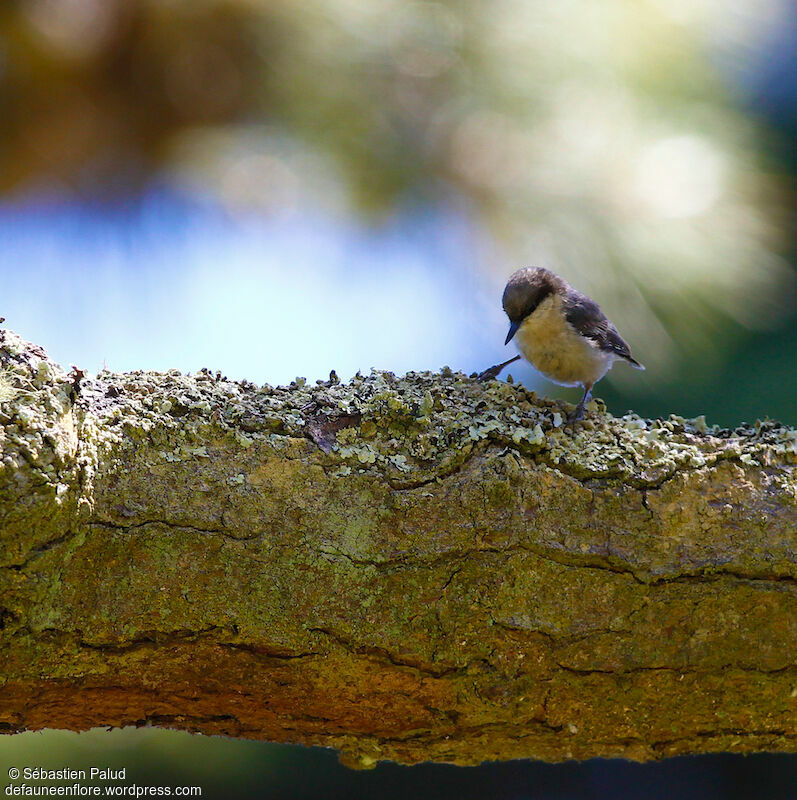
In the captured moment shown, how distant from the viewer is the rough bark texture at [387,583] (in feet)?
3.63

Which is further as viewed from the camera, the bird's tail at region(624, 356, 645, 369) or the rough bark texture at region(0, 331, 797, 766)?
the bird's tail at region(624, 356, 645, 369)

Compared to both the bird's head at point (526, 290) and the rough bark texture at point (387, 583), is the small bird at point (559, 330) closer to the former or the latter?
the bird's head at point (526, 290)

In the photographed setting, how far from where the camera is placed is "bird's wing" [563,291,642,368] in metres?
1.95

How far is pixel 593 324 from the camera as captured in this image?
196cm

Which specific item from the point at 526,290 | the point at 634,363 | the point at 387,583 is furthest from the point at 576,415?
the point at 634,363

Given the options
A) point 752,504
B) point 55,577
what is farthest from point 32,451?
point 752,504

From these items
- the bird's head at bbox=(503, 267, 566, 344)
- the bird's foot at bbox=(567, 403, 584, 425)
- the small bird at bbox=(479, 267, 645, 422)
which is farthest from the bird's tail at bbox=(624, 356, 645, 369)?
the bird's foot at bbox=(567, 403, 584, 425)

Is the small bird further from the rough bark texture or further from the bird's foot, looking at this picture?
the rough bark texture

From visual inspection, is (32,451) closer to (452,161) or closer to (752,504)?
(752,504)

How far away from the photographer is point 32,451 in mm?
1035

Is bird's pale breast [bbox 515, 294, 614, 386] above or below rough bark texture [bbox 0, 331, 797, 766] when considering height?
above

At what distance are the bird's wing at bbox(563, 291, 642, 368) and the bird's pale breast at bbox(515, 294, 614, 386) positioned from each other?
1 centimetres

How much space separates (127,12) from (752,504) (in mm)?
1425

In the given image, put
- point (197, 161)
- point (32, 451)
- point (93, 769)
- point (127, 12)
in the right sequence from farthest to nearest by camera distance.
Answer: point (93, 769)
point (197, 161)
point (127, 12)
point (32, 451)
